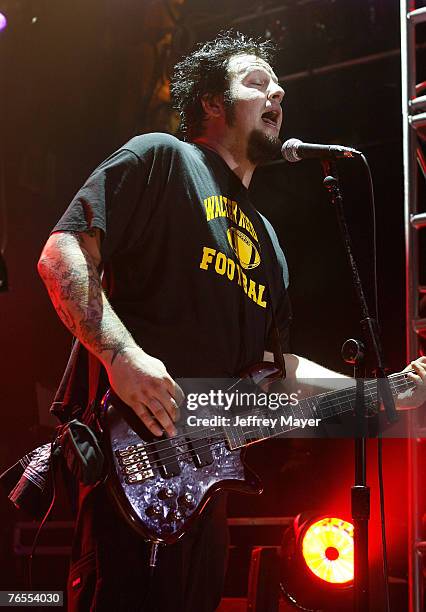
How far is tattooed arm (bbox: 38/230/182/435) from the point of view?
4.92ft

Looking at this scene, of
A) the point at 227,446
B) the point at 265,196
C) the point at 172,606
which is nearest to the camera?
the point at 172,606

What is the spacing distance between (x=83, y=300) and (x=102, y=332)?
81 millimetres

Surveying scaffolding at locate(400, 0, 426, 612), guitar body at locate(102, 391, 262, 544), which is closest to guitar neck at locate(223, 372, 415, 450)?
guitar body at locate(102, 391, 262, 544)

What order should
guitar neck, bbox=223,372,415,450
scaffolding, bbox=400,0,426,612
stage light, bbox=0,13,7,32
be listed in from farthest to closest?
stage light, bbox=0,13,7,32 < scaffolding, bbox=400,0,426,612 < guitar neck, bbox=223,372,415,450

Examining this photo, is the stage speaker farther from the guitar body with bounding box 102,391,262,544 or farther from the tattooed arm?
the tattooed arm

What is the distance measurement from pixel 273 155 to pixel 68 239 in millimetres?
809

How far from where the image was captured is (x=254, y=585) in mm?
1961

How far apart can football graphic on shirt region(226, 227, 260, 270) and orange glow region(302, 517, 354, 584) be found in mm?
838

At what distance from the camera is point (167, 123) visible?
3.24 meters

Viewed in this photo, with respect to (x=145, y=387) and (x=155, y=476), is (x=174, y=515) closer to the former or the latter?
(x=155, y=476)

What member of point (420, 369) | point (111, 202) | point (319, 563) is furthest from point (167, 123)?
point (319, 563)

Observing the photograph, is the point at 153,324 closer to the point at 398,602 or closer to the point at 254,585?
the point at 254,585

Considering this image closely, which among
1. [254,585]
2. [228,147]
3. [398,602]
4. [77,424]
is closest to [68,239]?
[77,424]

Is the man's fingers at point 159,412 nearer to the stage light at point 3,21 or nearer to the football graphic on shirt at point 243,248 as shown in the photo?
the football graphic on shirt at point 243,248
